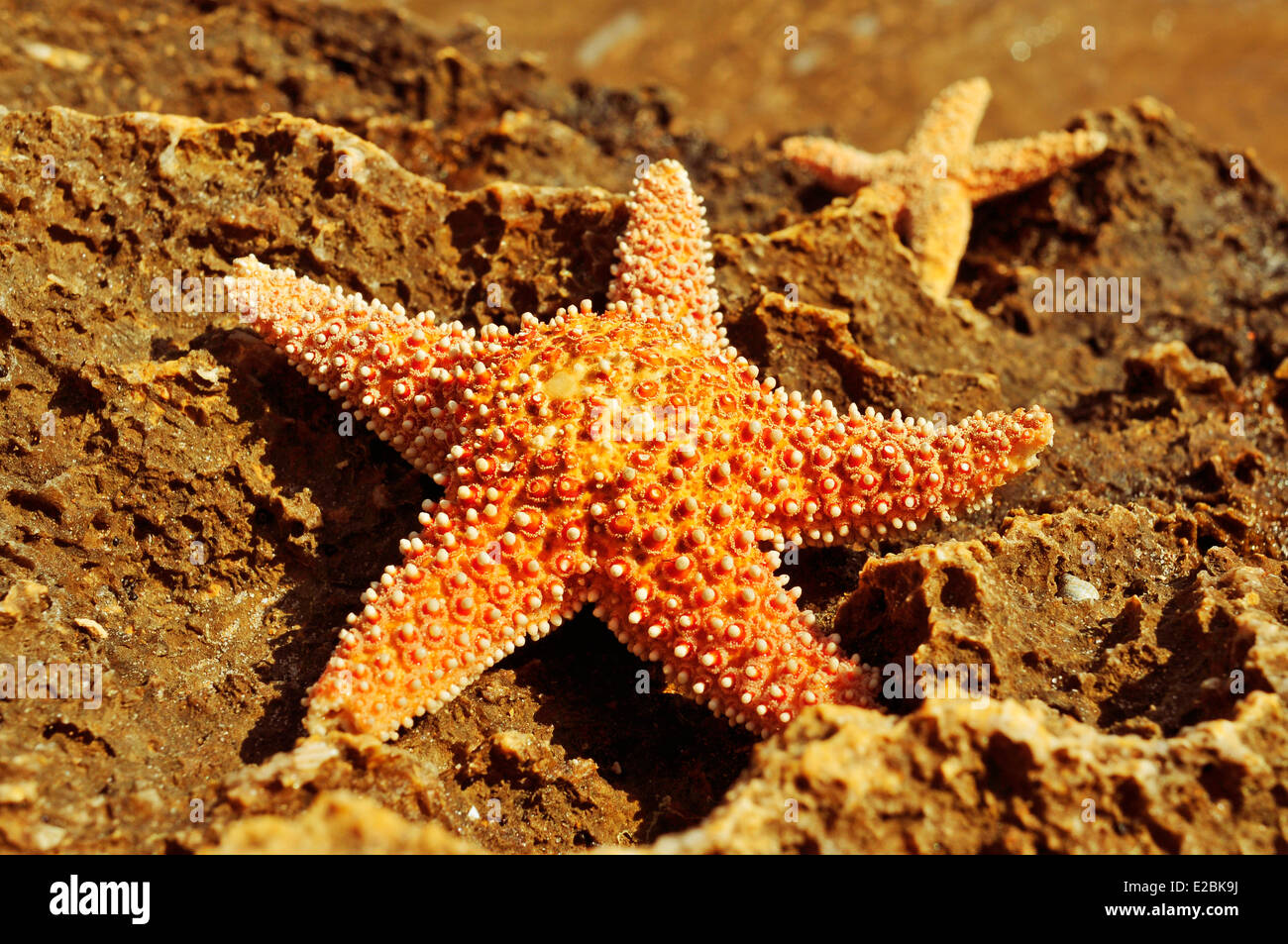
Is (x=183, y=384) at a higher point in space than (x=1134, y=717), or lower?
higher

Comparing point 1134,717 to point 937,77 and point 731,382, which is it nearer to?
point 731,382

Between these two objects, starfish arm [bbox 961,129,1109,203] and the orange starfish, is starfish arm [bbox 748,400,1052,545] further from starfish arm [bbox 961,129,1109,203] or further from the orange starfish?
starfish arm [bbox 961,129,1109,203]

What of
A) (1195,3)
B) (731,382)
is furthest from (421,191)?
(1195,3)

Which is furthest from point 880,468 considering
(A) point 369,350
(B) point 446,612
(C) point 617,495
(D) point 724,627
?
(A) point 369,350

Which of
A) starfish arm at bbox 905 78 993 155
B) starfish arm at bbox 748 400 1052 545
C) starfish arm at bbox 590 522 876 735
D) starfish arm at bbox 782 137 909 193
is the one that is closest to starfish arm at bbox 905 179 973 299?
starfish arm at bbox 782 137 909 193

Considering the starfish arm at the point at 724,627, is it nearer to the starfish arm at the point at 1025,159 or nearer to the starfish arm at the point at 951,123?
the starfish arm at the point at 1025,159

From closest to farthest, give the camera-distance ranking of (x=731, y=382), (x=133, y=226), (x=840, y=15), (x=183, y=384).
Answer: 1. (x=731, y=382)
2. (x=183, y=384)
3. (x=133, y=226)
4. (x=840, y=15)

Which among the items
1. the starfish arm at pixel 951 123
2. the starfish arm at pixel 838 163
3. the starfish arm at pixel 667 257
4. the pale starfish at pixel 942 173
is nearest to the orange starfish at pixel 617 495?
the starfish arm at pixel 667 257
